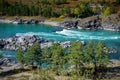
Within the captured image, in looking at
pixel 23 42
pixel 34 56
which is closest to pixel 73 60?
pixel 34 56

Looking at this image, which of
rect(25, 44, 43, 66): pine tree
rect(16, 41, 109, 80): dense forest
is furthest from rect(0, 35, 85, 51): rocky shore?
rect(16, 41, 109, 80): dense forest

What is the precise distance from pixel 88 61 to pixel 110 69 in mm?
8506

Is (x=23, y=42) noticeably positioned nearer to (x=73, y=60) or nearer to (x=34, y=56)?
(x=34, y=56)

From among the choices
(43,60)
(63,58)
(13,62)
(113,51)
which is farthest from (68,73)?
(113,51)

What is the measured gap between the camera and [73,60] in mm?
119000

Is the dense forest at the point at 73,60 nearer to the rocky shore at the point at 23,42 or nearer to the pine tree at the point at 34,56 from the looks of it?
the pine tree at the point at 34,56

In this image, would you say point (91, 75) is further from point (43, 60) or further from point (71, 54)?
point (43, 60)

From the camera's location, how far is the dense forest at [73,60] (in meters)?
119

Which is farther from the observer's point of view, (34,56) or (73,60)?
(34,56)

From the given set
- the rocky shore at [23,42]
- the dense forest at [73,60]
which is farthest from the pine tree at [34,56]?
the rocky shore at [23,42]

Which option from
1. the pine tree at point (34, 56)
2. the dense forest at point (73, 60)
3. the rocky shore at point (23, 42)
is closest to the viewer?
the dense forest at point (73, 60)

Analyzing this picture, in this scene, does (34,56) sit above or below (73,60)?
below

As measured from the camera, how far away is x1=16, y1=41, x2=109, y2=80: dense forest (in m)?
119

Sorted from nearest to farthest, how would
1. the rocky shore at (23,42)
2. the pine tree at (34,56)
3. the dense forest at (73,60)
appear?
the dense forest at (73,60) < the pine tree at (34,56) < the rocky shore at (23,42)
